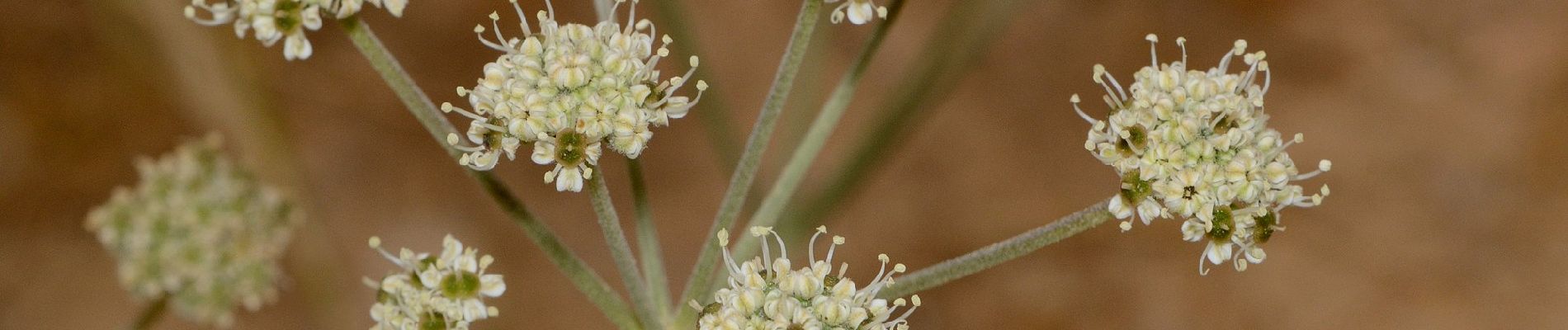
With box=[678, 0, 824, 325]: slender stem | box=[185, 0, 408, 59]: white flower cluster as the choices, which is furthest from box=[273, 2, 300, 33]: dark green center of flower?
box=[678, 0, 824, 325]: slender stem

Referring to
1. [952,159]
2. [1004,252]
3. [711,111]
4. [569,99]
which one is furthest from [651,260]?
[952,159]

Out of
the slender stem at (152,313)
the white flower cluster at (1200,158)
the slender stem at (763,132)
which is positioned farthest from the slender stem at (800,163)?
the slender stem at (152,313)

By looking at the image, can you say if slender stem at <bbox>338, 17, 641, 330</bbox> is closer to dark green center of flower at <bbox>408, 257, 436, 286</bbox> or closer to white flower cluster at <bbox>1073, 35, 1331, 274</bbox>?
dark green center of flower at <bbox>408, 257, 436, 286</bbox>

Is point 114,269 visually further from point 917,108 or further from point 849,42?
point 917,108

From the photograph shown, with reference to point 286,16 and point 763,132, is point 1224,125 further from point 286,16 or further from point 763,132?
point 286,16

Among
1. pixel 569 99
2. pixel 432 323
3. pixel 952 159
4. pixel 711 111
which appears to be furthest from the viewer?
pixel 952 159

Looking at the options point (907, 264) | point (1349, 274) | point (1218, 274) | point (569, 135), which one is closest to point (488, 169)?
point (569, 135)

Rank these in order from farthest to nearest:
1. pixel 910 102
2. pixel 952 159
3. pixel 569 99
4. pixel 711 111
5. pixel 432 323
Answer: pixel 952 159, pixel 711 111, pixel 910 102, pixel 432 323, pixel 569 99
